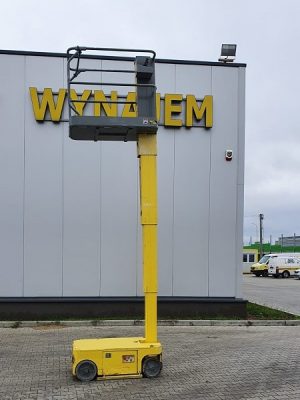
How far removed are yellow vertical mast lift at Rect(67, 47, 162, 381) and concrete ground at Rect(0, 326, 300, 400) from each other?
0.67ft

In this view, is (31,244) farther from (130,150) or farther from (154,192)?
(154,192)

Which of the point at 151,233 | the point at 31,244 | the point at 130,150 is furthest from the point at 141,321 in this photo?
the point at 151,233

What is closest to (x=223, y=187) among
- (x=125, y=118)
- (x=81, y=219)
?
(x=81, y=219)

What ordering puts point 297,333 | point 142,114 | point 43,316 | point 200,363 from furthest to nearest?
point 43,316, point 297,333, point 200,363, point 142,114

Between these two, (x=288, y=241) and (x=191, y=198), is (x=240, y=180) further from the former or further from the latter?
(x=288, y=241)

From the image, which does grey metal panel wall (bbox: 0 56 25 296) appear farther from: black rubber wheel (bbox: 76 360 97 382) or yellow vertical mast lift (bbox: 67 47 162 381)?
black rubber wheel (bbox: 76 360 97 382)

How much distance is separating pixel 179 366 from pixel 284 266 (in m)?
35.2

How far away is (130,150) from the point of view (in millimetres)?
12727

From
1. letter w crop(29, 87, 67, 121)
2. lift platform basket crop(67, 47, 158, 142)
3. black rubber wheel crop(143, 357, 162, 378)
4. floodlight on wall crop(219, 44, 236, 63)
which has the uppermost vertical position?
floodlight on wall crop(219, 44, 236, 63)

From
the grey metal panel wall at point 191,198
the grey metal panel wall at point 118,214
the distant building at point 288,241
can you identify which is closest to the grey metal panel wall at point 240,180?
the grey metal panel wall at point 191,198

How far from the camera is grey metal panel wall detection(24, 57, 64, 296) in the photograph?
1222 cm

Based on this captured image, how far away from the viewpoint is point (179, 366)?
7.84 m

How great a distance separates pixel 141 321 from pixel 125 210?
2.74 metres

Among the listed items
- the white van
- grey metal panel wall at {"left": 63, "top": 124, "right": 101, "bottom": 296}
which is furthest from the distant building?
grey metal panel wall at {"left": 63, "top": 124, "right": 101, "bottom": 296}
